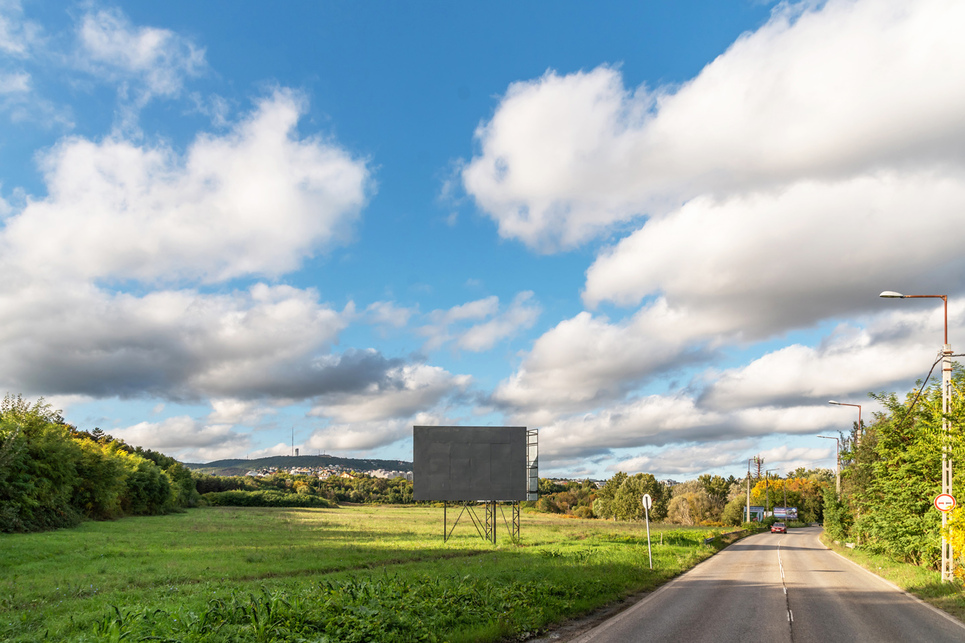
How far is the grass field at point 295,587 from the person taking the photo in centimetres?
1204

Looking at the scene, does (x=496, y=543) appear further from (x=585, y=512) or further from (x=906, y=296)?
(x=585, y=512)

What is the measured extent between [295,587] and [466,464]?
24873 mm

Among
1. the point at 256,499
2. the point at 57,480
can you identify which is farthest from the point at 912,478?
the point at 256,499

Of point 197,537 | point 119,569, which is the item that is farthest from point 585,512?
point 119,569

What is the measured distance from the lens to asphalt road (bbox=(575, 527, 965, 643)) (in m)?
14.1

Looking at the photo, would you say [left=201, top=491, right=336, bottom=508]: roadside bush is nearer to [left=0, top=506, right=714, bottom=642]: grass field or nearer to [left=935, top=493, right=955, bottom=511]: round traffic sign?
[left=0, top=506, right=714, bottom=642]: grass field

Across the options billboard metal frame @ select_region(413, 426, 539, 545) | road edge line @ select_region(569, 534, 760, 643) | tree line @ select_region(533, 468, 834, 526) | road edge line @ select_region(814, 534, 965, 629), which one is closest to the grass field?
road edge line @ select_region(569, 534, 760, 643)

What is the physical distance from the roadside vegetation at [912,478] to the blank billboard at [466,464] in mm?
21109

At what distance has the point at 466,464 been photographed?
4319 centimetres

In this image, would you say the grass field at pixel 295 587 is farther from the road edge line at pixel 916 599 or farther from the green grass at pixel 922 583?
the green grass at pixel 922 583

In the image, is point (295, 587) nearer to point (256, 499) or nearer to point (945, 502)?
point (945, 502)

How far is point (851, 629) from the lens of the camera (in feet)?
49.4

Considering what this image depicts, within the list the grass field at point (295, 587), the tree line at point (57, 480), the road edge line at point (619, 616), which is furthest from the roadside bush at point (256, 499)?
the road edge line at point (619, 616)

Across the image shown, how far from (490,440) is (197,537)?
21.3 metres
